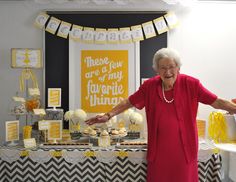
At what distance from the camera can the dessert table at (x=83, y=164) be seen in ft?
7.45

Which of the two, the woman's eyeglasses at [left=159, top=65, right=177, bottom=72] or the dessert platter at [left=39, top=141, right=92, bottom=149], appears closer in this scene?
the woman's eyeglasses at [left=159, top=65, right=177, bottom=72]

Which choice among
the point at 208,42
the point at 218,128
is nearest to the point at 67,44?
the point at 208,42

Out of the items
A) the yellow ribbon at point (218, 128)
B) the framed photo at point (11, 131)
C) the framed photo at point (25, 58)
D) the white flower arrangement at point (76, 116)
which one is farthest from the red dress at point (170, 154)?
the framed photo at point (25, 58)

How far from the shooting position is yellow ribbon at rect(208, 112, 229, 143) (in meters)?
2.67

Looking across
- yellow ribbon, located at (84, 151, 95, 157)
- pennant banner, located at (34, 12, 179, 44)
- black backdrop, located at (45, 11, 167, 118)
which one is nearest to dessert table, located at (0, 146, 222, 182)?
yellow ribbon, located at (84, 151, 95, 157)

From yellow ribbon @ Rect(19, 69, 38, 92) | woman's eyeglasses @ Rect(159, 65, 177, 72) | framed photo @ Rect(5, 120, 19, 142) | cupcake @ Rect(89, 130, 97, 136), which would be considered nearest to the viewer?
woman's eyeglasses @ Rect(159, 65, 177, 72)

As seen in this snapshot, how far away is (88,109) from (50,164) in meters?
0.86

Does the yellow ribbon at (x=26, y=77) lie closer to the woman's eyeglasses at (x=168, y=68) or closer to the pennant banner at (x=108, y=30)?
the pennant banner at (x=108, y=30)

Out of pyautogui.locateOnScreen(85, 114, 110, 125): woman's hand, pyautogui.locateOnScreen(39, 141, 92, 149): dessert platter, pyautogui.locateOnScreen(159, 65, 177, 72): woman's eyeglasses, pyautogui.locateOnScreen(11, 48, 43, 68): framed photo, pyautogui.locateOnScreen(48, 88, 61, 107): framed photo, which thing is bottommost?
pyautogui.locateOnScreen(39, 141, 92, 149): dessert platter

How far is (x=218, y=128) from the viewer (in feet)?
8.86

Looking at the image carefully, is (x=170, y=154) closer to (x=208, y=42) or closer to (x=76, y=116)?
(x=76, y=116)

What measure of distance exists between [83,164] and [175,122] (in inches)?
31.6

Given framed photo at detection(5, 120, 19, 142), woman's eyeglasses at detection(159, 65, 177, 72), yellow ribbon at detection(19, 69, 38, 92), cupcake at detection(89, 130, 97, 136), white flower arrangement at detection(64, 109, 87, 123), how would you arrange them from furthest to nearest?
yellow ribbon at detection(19, 69, 38, 92) < white flower arrangement at detection(64, 109, 87, 123) < cupcake at detection(89, 130, 97, 136) < framed photo at detection(5, 120, 19, 142) < woman's eyeglasses at detection(159, 65, 177, 72)

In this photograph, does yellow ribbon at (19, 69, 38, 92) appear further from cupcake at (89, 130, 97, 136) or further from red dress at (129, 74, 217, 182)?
red dress at (129, 74, 217, 182)
